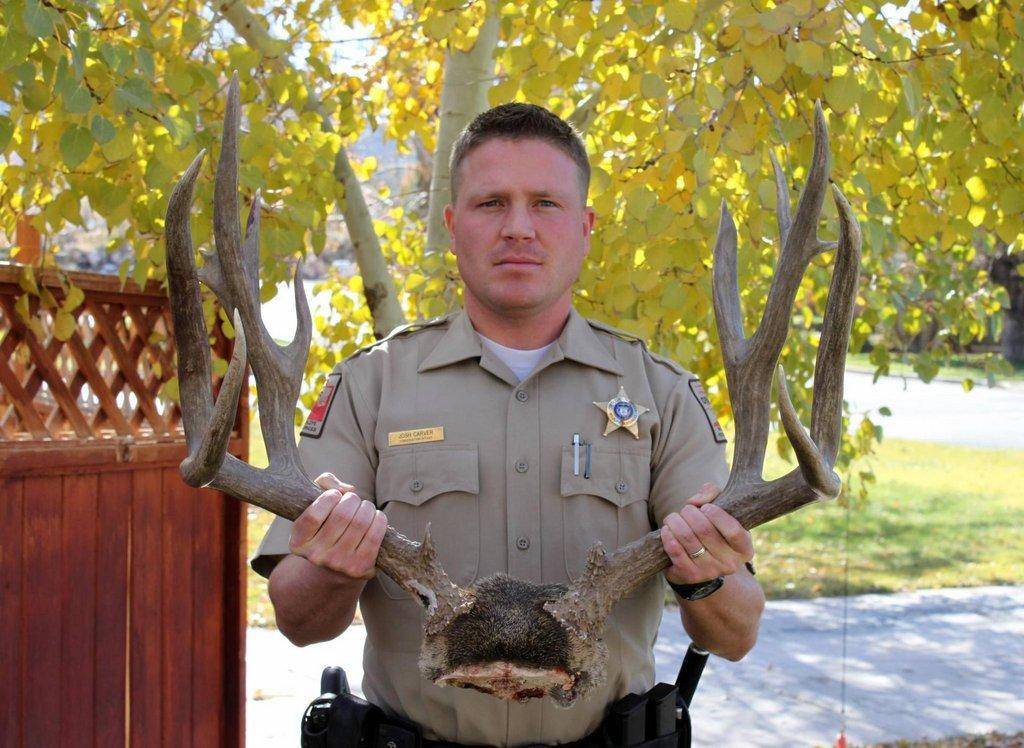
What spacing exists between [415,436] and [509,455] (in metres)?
0.23

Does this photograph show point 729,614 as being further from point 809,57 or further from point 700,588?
point 809,57

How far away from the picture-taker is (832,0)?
4031 millimetres

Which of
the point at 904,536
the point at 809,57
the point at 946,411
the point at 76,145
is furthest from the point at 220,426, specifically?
the point at 946,411

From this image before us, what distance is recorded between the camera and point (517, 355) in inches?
121

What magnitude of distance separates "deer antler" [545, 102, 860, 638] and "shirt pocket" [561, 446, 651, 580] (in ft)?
0.74

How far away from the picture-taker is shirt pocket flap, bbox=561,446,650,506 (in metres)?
2.88

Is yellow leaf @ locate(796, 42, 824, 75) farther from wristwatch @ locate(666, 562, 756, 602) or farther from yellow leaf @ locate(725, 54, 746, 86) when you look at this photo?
wristwatch @ locate(666, 562, 756, 602)

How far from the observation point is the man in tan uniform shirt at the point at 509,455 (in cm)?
279

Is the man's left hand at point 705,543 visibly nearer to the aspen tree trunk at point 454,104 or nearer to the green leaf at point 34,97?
the green leaf at point 34,97

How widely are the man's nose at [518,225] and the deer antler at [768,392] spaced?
1.50 ft

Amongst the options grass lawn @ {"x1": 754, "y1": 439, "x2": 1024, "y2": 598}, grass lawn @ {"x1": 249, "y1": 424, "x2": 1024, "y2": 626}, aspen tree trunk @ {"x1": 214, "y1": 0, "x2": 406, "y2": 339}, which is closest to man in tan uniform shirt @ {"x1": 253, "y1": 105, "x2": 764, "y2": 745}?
aspen tree trunk @ {"x1": 214, "y1": 0, "x2": 406, "y2": 339}

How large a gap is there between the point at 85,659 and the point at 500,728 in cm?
243

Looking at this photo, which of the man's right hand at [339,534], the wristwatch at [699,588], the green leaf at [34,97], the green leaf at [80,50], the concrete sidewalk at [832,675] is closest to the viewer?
the man's right hand at [339,534]

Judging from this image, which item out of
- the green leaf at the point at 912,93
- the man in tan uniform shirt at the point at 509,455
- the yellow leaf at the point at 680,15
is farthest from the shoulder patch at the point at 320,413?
the green leaf at the point at 912,93
